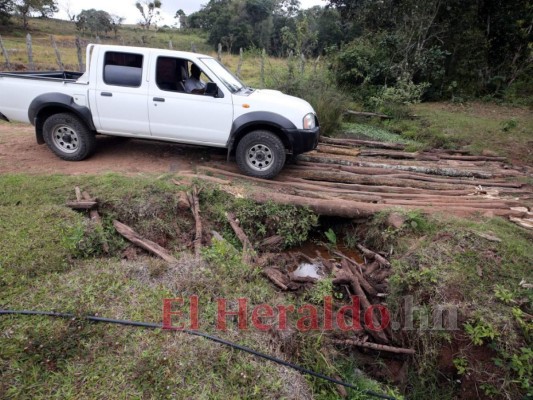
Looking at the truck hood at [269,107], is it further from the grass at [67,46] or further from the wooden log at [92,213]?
the grass at [67,46]

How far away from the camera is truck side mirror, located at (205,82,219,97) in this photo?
5.27 metres

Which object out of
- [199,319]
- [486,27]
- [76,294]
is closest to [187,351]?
[199,319]

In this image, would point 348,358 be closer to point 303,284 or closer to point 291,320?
point 291,320

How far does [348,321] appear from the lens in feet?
12.2

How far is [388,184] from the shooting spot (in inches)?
240

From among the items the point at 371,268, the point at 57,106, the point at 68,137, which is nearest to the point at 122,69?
the point at 57,106

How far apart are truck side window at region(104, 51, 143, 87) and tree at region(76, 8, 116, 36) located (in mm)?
34191

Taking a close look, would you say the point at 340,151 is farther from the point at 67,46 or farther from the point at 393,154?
the point at 67,46

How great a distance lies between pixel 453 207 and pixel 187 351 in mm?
4408

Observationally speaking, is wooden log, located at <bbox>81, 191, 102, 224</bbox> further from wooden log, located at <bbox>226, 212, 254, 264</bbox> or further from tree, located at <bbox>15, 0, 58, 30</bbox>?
tree, located at <bbox>15, 0, 58, 30</bbox>

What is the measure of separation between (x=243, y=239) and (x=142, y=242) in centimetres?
134

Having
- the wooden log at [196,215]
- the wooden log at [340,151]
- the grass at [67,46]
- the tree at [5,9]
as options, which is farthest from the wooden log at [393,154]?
the tree at [5,9]

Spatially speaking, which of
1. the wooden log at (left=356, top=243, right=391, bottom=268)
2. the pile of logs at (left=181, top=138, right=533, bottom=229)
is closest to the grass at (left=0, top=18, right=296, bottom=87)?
the pile of logs at (left=181, top=138, right=533, bottom=229)

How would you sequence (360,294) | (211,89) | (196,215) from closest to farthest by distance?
(360,294) → (196,215) → (211,89)
